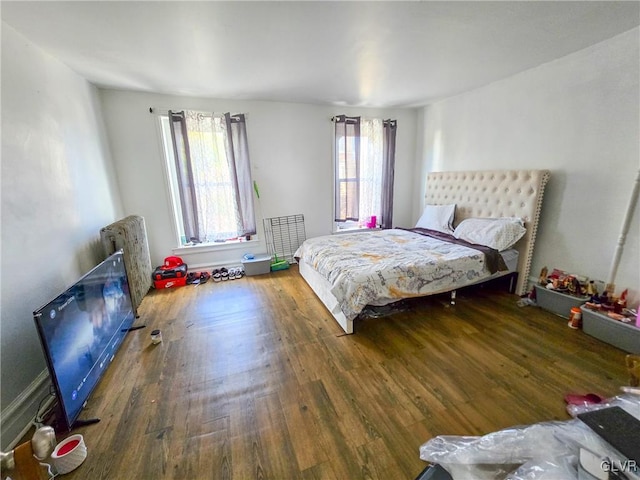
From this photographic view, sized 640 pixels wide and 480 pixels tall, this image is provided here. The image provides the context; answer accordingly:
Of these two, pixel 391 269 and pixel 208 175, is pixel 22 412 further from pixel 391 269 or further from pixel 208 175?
pixel 208 175

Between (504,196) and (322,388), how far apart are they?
9.41 feet

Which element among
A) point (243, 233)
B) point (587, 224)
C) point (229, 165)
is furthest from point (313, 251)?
point (587, 224)

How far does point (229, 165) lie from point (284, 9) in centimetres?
232

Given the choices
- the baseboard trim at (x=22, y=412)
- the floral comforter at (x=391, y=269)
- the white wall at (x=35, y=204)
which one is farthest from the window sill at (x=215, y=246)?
the baseboard trim at (x=22, y=412)

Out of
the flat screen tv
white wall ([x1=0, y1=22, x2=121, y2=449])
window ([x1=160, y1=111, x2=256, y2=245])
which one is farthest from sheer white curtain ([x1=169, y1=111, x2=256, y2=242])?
the flat screen tv

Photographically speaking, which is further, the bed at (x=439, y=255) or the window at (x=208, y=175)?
the window at (x=208, y=175)

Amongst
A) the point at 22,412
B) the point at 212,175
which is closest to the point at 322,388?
the point at 22,412

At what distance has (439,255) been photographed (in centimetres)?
274

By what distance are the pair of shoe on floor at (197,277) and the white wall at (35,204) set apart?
1.15 meters

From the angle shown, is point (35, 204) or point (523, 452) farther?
point (35, 204)

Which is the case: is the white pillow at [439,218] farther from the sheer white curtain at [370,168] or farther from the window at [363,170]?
the sheer white curtain at [370,168]

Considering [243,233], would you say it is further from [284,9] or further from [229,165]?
[284,9]

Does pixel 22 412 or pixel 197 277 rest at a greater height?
pixel 22 412

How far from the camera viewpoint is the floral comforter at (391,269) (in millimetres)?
2283
